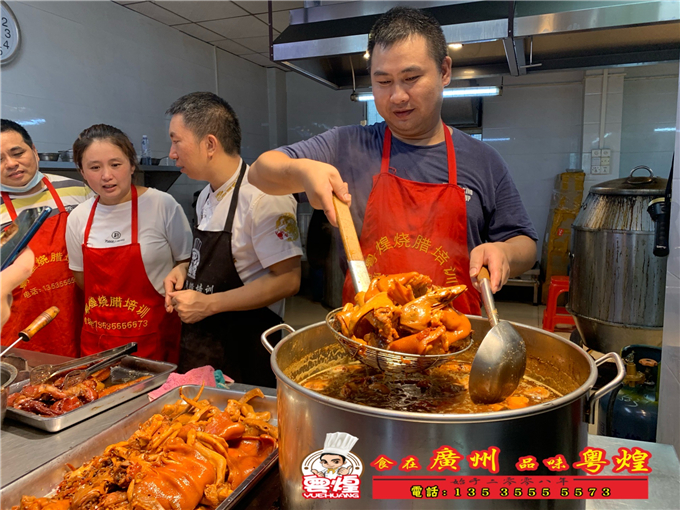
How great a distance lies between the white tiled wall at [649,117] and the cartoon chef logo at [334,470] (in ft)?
22.3

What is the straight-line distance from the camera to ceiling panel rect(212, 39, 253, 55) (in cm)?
572

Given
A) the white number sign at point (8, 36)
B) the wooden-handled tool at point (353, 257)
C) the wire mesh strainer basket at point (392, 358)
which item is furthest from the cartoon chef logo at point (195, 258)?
the white number sign at point (8, 36)

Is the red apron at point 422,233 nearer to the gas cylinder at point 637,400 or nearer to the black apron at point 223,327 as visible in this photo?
the black apron at point 223,327

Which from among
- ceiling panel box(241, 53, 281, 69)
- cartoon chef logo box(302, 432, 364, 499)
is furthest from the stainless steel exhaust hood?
ceiling panel box(241, 53, 281, 69)

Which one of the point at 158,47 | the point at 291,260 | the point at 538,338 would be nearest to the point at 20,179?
the point at 291,260

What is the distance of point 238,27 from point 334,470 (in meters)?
5.48

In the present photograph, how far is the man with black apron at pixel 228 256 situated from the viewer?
1.97 metres

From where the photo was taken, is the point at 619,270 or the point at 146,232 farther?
the point at 619,270

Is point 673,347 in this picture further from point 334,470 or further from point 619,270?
point 619,270

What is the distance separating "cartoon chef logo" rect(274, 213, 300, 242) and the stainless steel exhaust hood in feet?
3.15

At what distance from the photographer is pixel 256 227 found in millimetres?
1965

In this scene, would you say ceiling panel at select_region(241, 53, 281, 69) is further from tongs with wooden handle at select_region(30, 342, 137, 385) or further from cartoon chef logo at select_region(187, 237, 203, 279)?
tongs with wooden handle at select_region(30, 342, 137, 385)

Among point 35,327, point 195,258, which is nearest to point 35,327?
point 35,327

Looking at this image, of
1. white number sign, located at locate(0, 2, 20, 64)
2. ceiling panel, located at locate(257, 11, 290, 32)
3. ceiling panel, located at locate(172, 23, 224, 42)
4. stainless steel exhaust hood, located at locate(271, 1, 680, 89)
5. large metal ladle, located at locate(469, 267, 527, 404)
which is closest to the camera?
large metal ladle, located at locate(469, 267, 527, 404)
